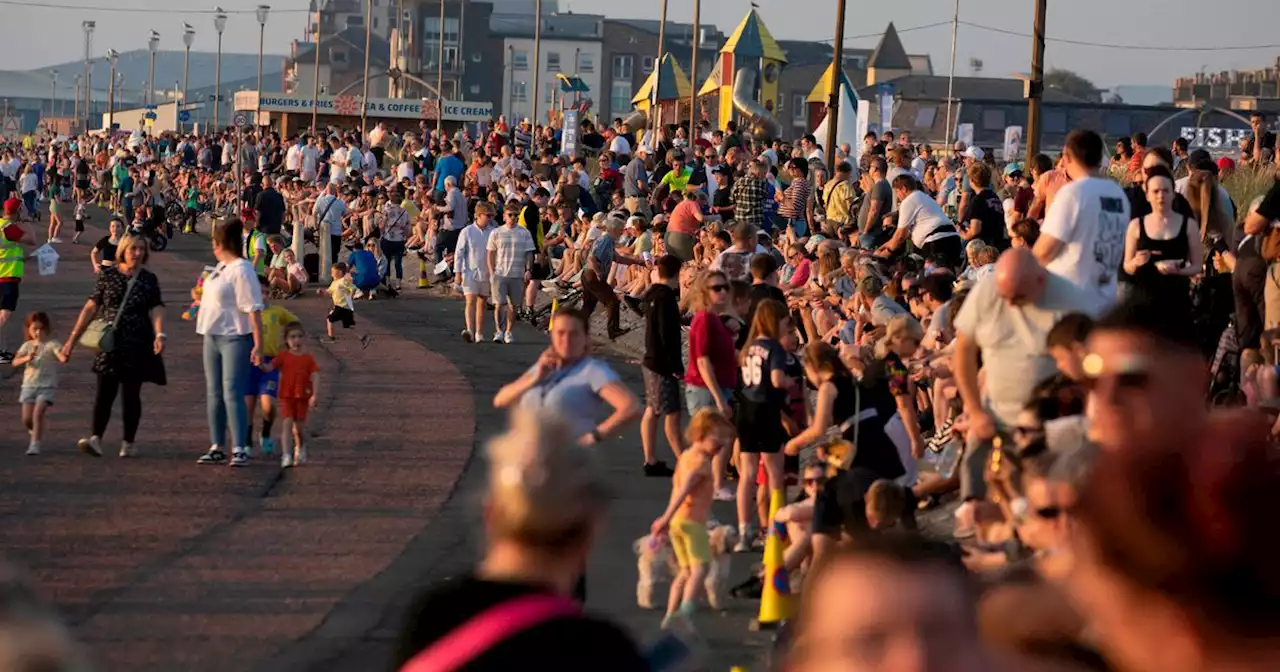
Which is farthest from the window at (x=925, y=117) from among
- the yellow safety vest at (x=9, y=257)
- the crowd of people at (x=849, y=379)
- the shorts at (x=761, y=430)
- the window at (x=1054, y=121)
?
the shorts at (x=761, y=430)

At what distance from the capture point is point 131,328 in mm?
14617

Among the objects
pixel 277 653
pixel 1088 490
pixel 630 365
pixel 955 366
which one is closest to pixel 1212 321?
pixel 955 366

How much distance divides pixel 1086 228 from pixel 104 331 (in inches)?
328

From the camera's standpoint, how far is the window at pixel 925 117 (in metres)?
64.6

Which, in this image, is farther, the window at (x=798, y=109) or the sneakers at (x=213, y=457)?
the window at (x=798, y=109)

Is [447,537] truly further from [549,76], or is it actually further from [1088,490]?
[549,76]

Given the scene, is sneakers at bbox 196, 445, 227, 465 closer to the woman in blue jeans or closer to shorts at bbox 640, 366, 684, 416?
the woman in blue jeans

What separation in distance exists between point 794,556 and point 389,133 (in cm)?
4380

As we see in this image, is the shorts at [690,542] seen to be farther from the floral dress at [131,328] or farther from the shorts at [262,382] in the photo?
the floral dress at [131,328]

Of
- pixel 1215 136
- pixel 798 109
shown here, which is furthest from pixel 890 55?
pixel 1215 136

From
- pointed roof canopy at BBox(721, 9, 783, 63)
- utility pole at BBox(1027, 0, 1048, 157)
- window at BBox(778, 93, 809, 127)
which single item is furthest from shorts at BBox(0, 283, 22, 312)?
window at BBox(778, 93, 809, 127)

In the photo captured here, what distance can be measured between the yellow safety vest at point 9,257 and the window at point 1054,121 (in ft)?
147

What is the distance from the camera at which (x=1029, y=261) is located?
8.19 metres

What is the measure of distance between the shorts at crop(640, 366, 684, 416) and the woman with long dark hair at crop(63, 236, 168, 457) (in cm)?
373
